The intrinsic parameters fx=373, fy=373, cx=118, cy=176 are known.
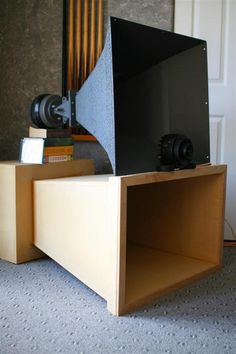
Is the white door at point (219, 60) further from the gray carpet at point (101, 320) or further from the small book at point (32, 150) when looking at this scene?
the small book at point (32, 150)

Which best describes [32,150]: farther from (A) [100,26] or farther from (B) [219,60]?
(B) [219,60]

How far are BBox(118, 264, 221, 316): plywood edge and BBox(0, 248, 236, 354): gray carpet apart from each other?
2 cm

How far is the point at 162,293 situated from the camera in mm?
1201

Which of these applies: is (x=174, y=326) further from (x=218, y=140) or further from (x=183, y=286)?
(x=218, y=140)

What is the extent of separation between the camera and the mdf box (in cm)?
107

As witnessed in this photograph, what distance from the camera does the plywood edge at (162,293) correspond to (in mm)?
1087

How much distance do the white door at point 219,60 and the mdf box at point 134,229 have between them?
16.3 inches

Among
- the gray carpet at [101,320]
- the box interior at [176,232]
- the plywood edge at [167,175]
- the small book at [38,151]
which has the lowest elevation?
the gray carpet at [101,320]

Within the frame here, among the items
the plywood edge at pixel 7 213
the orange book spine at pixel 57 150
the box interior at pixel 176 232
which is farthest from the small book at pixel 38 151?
the box interior at pixel 176 232

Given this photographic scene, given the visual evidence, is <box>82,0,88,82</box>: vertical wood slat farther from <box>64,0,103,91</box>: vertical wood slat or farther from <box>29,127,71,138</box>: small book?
<box>29,127,71,138</box>: small book

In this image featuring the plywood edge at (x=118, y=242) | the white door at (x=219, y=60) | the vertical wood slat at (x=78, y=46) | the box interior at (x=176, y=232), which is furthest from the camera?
the vertical wood slat at (x=78, y=46)

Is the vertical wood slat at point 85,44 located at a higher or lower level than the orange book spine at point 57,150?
higher

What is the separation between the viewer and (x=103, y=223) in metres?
1.10

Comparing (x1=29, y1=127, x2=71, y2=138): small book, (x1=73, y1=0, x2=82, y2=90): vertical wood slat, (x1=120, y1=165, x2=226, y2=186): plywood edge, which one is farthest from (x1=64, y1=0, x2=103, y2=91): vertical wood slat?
(x1=120, y1=165, x2=226, y2=186): plywood edge
